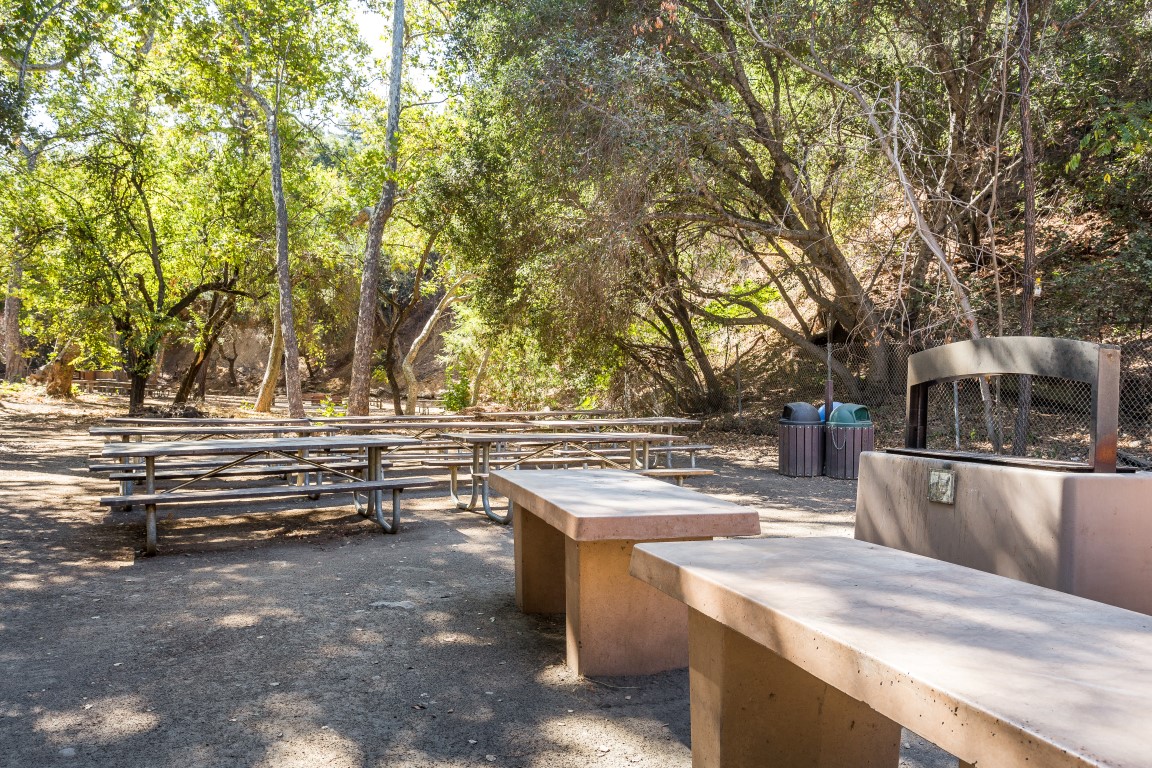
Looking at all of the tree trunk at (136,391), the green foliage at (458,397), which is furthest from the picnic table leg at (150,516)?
the green foliage at (458,397)

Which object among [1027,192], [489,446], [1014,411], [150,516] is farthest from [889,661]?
[1014,411]

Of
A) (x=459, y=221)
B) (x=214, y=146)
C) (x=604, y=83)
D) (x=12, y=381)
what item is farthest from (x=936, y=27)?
(x=12, y=381)

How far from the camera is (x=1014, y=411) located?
43.5ft

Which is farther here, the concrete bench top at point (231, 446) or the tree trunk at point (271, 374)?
the tree trunk at point (271, 374)

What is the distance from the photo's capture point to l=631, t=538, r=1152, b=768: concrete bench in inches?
51.2

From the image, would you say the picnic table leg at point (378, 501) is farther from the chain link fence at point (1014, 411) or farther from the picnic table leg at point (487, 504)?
the chain link fence at point (1014, 411)

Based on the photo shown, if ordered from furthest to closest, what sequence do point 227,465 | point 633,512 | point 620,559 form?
1. point 227,465
2. point 620,559
3. point 633,512

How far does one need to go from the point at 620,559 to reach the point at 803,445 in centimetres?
790

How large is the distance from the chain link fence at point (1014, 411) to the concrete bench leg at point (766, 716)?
799cm

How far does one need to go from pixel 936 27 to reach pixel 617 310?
6418mm

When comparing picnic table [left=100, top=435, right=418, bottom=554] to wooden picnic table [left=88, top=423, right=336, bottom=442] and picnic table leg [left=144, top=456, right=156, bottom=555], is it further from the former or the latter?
wooden picnic table [left=88, top=423, right=336, bottom=442]

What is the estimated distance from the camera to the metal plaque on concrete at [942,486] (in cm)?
337

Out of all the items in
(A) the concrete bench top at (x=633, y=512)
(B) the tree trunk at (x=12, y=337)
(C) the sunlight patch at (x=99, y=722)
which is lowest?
(C) the sunlight patch at (x=99, y=722)

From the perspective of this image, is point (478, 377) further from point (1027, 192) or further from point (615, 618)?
point (615, 618)
